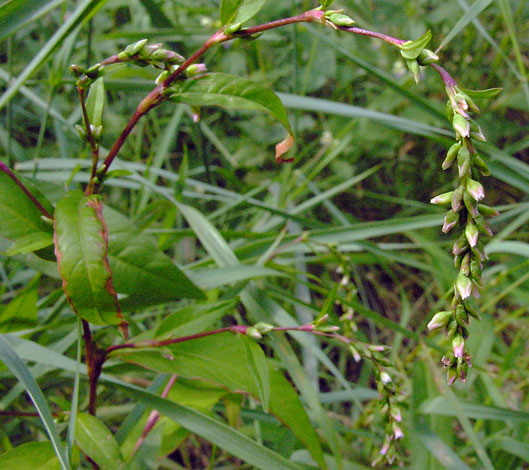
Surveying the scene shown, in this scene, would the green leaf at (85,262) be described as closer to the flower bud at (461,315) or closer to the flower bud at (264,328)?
the flower bud at (264,328)

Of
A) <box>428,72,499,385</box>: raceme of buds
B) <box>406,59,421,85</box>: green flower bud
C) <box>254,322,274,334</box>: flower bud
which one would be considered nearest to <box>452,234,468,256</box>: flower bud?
<box>428,72,499,385</box>: raceme of buds

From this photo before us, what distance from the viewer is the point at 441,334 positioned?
120 cm

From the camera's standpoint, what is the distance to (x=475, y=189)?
1.24 feet

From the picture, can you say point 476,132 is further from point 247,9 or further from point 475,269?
point 247,9

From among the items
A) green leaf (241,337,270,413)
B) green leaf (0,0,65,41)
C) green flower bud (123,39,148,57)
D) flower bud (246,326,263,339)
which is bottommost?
green leaf (241,337,270,413)

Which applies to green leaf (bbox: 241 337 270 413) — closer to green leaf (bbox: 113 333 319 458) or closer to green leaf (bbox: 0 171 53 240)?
green leaf (bbox: 113 333 319 458)

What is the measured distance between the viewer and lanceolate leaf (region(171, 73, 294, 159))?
502 mm

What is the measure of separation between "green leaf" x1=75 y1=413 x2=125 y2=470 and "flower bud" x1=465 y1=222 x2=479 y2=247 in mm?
449

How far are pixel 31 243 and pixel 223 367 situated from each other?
27 centimetres

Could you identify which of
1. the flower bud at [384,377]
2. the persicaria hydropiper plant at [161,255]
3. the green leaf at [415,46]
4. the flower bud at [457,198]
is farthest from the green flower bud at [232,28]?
the flower bud at [384,377]

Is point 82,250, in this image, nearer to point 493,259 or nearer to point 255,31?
point 255,31

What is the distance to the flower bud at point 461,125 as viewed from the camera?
1.23 ft

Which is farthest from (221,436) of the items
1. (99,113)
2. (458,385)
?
(458,385)

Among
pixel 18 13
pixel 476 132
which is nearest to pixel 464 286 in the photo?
pixel 476 132
